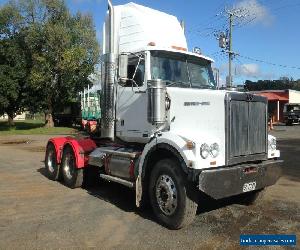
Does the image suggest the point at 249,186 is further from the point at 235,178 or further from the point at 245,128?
the point at 245,128

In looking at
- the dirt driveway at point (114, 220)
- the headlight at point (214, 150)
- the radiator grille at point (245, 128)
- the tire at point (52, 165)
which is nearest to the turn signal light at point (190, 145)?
the headlight at point (214, 150)

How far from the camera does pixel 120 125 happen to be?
9.53 meters

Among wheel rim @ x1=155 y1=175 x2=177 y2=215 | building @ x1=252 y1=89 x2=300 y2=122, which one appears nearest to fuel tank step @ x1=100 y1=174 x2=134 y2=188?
wheel rim @ x1=155 y1=175 x2=177 y2=215

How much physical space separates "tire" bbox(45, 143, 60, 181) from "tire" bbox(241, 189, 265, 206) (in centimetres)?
524

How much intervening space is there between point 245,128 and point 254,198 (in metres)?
1.98

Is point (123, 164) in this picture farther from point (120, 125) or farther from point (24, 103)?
point (24, 103)

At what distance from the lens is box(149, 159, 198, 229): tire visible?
23.4 ft

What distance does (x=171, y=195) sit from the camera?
291 inches

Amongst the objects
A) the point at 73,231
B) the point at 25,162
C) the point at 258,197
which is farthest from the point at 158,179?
the point at 25,162

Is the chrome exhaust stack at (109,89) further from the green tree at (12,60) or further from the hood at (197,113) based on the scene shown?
the green tree at (12,60)

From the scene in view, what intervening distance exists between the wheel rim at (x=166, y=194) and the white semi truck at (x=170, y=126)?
0.02 m

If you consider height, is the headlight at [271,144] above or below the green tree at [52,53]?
below

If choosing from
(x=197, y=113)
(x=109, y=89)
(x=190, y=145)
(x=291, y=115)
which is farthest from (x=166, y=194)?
(x=291, y=115)

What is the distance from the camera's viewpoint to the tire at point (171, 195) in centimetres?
712
